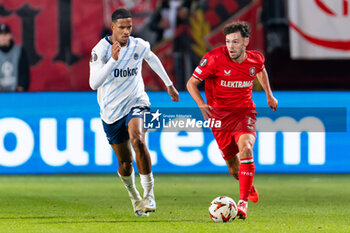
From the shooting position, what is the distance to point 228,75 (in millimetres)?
8008

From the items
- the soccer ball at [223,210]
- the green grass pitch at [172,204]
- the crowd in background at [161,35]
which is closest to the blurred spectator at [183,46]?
the crowd in background at [161,35]

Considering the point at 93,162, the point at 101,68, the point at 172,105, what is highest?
the point at 101,68

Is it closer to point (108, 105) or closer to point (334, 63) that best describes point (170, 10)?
point (334, 63)

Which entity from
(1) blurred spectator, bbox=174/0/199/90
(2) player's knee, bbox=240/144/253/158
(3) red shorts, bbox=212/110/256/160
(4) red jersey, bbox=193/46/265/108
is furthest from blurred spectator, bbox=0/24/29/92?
(2) player's knee, bbox=240/144/253/158

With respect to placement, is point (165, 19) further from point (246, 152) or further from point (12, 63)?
point (246, 152)

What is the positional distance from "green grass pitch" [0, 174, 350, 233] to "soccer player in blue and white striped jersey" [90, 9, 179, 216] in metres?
0.39

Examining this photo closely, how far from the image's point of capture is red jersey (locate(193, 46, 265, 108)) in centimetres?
798

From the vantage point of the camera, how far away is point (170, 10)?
50.5 feet

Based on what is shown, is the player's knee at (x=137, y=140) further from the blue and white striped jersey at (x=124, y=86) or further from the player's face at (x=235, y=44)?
the player's face at (x=235, y=44)

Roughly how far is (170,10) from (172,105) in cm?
384

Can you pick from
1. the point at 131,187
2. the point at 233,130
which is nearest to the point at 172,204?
the point at 131,187

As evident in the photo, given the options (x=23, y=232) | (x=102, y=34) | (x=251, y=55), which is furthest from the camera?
(x=102, y=34)

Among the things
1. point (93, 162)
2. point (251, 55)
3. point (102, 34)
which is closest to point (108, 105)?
point (251, 55)

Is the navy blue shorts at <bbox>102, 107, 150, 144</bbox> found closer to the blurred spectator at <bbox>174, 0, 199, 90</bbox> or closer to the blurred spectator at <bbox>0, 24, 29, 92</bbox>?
the blurred spectator at <bbox>0, 24, 29, 92</bbox>
